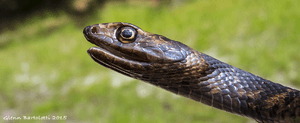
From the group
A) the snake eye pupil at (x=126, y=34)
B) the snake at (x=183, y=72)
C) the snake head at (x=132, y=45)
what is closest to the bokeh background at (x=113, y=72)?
the snake at (x=183, y=72)

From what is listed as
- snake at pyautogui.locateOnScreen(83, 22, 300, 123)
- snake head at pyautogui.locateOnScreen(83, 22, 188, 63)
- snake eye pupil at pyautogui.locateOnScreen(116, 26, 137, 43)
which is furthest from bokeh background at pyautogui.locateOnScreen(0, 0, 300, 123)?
snake eye pupil at pyautogui.locateOnScreen(116, 26, 137, 43)

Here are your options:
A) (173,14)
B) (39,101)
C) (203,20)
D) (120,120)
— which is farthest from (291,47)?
(39,101)

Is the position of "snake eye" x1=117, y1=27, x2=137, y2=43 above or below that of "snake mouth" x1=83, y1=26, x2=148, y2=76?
above

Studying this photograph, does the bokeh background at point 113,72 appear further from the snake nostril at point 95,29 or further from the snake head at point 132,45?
the snake nostril at point 95,29

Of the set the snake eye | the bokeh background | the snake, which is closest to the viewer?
the snake

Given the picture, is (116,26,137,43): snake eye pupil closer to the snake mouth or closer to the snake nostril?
the snake mouth

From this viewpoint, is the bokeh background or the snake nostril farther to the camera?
the bokeh background

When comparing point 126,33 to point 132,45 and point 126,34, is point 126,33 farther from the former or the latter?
point 132,45

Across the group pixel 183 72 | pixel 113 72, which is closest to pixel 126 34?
pixel 183 72

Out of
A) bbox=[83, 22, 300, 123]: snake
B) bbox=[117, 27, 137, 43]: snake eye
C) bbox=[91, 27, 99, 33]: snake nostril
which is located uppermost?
bbox=[91, 27, 99, 33]: snake nostril
